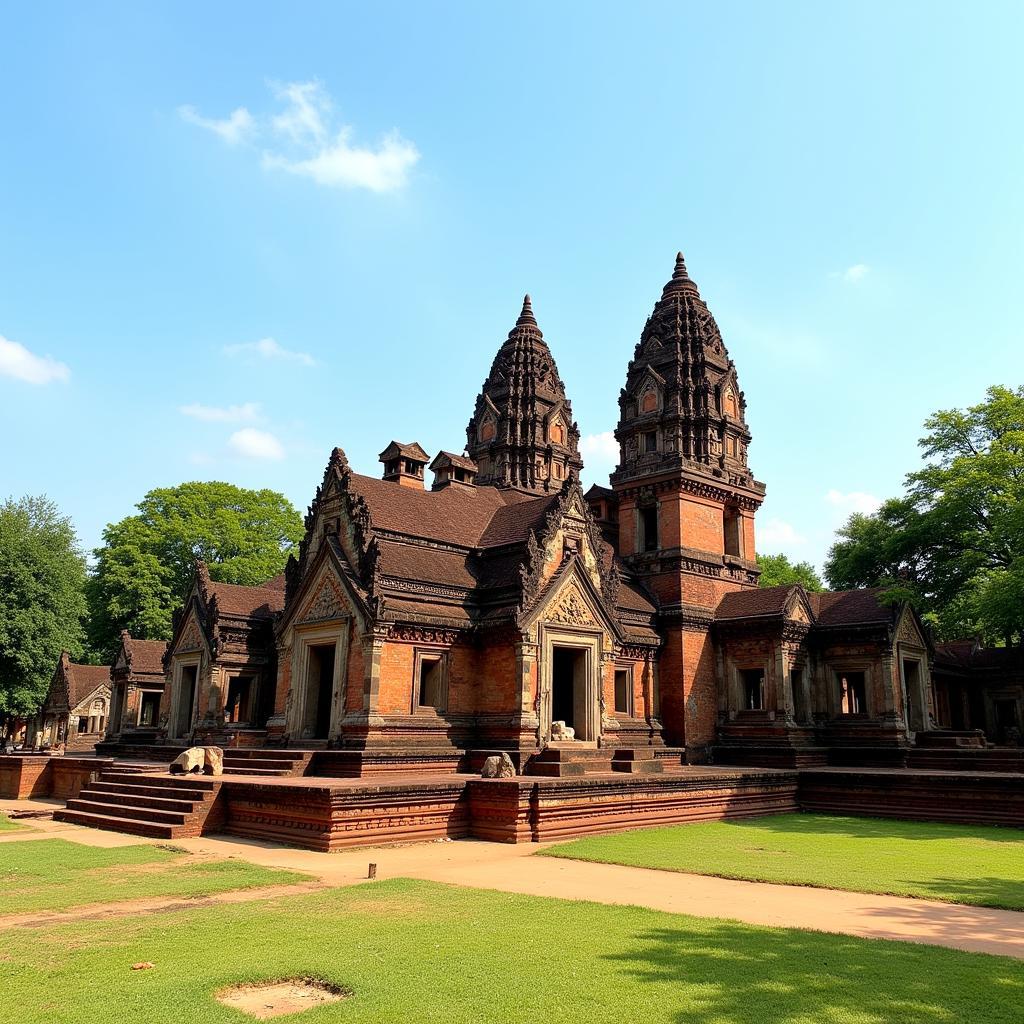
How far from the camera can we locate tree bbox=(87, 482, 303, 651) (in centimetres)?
4975

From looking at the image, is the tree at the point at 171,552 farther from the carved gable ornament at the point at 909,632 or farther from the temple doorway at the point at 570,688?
the carved gable ornament at the point at 909,632

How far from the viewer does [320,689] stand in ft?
86.9

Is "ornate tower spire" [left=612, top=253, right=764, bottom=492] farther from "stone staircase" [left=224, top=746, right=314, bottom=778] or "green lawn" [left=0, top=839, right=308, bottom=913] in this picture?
"green lawn" [left=0, top=839, right=308, bottom=913]

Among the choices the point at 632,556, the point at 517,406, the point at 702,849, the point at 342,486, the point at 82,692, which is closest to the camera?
the point at 702,849

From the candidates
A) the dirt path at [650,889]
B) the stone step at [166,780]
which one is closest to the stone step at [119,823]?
the dirt path at [650,889]

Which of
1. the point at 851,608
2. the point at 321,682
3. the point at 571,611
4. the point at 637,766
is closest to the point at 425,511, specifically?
the point at 571,611

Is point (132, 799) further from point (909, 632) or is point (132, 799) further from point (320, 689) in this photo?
point (909, 632)

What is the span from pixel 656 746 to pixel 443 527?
1034 cm

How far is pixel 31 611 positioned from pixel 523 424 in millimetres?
25714

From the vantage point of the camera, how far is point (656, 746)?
29.2 m

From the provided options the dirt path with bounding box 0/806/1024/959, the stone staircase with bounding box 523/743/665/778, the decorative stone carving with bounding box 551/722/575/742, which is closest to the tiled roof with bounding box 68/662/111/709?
the decorative stone carving with bounding box 551/722/575/742

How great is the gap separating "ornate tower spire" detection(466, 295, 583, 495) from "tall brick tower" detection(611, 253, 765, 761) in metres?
8.15

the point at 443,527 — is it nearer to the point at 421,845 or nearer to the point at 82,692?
the point at 421,845

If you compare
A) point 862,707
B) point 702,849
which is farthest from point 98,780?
point 862,707
